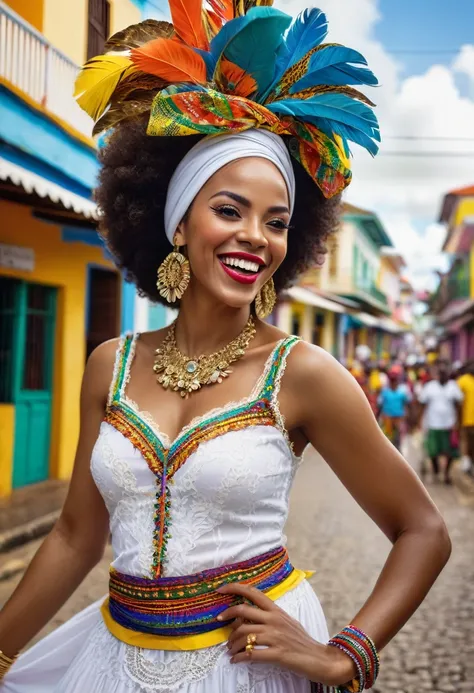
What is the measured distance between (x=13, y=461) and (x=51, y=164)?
2.85m

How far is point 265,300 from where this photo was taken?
70.5 inches

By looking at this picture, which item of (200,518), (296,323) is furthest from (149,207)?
(296,323)

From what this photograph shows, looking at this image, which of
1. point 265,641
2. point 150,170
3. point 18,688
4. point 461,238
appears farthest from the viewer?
point 461,238

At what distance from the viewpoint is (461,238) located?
25.7 metres

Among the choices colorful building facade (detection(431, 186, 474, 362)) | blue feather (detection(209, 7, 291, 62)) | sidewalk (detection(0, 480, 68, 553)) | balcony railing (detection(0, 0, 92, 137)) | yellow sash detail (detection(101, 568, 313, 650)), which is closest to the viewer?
yellow sash detail (detection(101, 568, 313, 650))

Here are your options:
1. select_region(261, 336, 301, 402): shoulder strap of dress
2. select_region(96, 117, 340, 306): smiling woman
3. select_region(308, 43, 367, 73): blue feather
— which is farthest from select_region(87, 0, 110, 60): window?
select_region(261, 336, 301, 402): shoulder strap of dress

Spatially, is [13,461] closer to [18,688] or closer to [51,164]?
[51,164]

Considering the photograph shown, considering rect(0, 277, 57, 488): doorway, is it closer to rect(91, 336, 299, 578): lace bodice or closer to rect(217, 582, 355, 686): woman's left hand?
rect(91, 336, 299, 578): lace bodice

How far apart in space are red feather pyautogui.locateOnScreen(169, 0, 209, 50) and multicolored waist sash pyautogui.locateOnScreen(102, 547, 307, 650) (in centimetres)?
107

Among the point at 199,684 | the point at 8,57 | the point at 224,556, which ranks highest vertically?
the point at 8,57

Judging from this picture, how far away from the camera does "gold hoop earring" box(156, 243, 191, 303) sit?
1730 millimetres

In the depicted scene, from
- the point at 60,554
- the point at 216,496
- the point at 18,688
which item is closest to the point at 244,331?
the point at 216,496

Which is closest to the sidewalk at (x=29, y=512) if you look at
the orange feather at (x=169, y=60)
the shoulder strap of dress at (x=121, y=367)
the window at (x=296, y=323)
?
the shoulder strap of dress at (x=121, y=367)

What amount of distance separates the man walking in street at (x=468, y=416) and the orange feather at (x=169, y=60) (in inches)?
345
